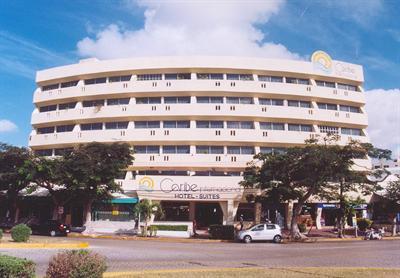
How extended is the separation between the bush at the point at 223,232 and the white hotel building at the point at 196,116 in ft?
17.7

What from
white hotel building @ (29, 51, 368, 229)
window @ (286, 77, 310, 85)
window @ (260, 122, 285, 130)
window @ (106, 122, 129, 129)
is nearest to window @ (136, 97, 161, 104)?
white hotel building @ (29, 51, 368, 229)

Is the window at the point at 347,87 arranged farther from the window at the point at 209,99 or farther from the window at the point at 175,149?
the window at the point at 175,149

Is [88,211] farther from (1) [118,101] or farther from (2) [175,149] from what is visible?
(1) [118,101]

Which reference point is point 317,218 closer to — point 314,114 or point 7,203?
point 314,114

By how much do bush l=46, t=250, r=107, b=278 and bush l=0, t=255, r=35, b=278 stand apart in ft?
1.55

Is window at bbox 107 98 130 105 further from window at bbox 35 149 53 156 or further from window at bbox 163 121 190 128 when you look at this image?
window at bbox 35 149 53 156

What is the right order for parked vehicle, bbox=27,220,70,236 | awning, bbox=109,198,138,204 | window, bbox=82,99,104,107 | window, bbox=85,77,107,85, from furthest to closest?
window, bbox=85,77,107,85, window, bbox=82,99,104,107, awning, bbox=109,198,138,204, parked vehicle, bbox=27,220,70,236

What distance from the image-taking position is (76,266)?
8414 mm

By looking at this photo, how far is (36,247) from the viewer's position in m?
21.2

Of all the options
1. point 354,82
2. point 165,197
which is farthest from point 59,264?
point 354,82

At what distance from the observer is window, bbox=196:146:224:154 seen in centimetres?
4412

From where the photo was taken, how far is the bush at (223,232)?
33938 millimetres

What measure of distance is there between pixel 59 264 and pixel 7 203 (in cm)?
3891

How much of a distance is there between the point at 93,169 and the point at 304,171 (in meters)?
17.4
